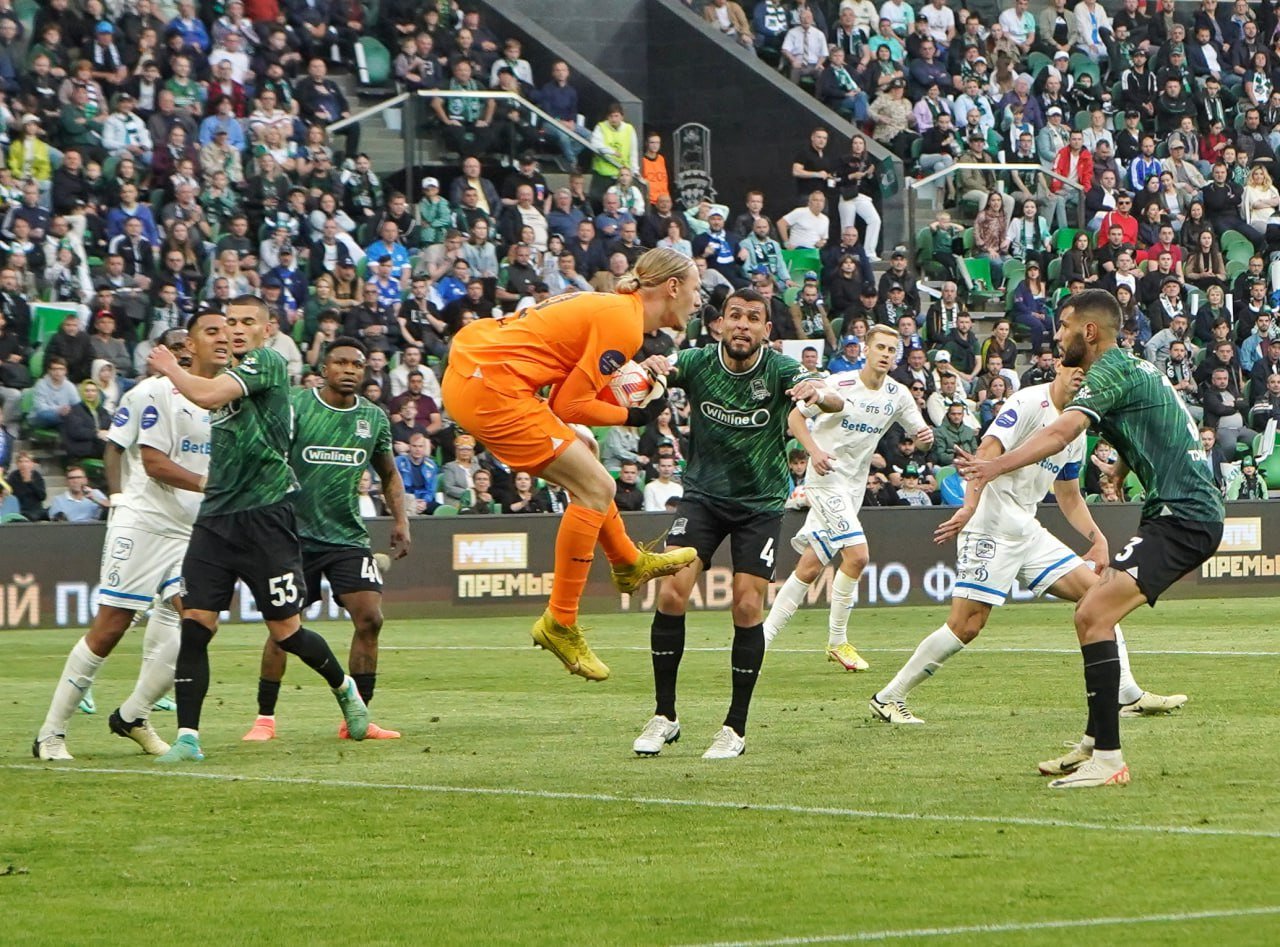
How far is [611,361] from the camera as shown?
9.88 metres

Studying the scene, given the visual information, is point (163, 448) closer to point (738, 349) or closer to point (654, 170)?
point (738, 349)

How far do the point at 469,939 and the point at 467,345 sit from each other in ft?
14.3

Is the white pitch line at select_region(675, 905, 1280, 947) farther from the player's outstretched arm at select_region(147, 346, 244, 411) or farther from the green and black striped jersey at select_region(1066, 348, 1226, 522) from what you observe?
the player's outstretched arm at select_region(147, 346, 244, 411)

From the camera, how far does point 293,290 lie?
24406 mm

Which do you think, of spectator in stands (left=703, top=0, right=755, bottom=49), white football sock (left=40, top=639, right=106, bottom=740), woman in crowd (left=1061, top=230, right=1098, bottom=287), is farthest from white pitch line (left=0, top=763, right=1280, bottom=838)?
spectator in stands (left=703, top=0, right=755, bottom=49)

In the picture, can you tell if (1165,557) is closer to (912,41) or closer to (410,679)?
(410,679)

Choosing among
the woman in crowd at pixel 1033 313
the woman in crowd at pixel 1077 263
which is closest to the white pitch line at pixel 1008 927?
the woman in crowd at pixel 1033 313

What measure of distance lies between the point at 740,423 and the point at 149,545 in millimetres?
3267

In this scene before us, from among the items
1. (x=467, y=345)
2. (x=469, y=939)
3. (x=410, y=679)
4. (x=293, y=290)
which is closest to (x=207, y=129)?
(x=293, y=290)

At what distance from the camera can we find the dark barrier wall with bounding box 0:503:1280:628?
846 inches

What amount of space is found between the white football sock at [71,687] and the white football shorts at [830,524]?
7631mm

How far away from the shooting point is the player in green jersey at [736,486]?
35.3 feet

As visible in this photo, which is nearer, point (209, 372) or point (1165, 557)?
point (1165, 557)

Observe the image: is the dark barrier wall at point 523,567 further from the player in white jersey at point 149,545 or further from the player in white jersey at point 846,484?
the player in white jersey at point 149,545
